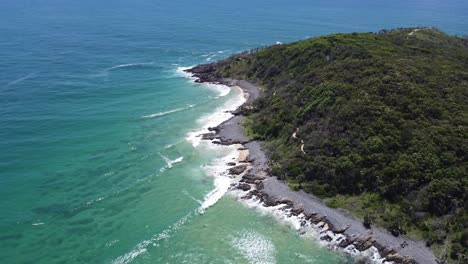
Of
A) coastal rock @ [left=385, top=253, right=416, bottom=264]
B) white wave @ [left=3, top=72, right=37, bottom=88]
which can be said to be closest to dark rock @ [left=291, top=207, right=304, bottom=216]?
coastal rock @ [left=385, top=253, right=416, bottom=264]

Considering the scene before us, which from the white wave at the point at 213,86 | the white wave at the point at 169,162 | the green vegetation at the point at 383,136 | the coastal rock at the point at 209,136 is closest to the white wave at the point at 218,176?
the coastal rock at the point at 209,136

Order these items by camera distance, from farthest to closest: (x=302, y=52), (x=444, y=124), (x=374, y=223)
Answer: (x=302, y=52) < (x=444, y=124) < (x=374, y=223)

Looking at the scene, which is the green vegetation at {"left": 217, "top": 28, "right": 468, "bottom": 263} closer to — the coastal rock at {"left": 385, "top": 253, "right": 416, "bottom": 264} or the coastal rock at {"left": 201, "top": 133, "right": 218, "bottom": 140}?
the coastal rock at {"left": 385, "top": 253, "right": 416, "bottom": 264}

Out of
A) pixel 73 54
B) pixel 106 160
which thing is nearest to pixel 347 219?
pixel 106 160

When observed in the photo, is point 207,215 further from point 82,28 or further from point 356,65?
point 82,28

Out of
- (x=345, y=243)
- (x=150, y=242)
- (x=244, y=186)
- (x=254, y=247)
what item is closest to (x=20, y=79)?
(x=244, y=186)

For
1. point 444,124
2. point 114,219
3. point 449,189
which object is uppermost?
point 444,124
